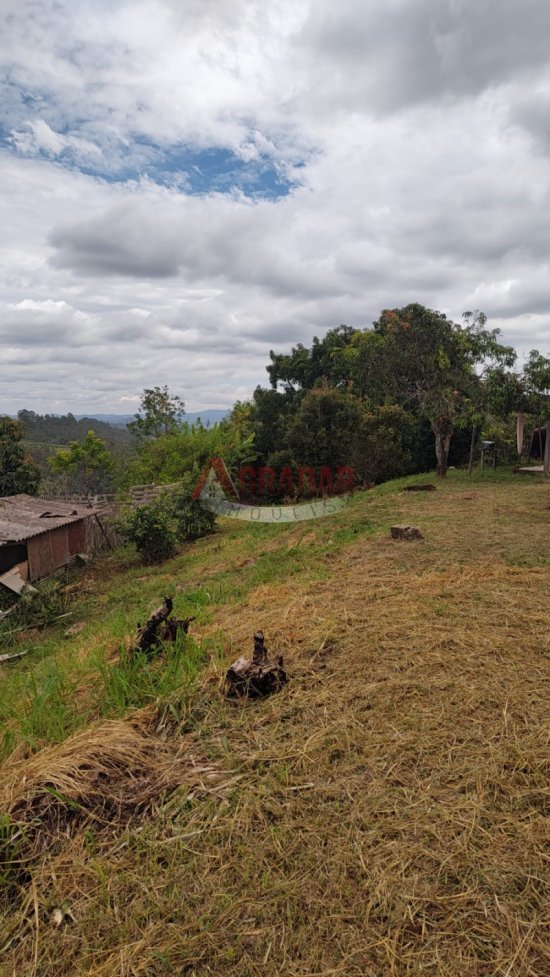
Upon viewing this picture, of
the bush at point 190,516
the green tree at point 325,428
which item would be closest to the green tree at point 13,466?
the bush at point 190,516

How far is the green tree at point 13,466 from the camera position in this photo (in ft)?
70.4

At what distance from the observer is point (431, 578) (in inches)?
191

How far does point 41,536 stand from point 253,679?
9277mm

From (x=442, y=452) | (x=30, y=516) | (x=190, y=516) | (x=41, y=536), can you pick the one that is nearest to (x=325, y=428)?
(x=442, y=452)

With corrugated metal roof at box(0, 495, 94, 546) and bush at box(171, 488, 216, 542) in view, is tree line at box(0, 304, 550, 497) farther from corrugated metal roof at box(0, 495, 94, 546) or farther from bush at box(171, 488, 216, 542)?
corrugated metal roof at box(0, 495, 94, 546)

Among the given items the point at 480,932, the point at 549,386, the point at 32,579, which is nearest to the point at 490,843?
the point at 480,932

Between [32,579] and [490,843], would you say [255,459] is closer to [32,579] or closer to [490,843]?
[32,579]

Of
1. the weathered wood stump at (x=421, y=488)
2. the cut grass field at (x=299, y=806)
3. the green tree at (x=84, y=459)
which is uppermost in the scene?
the green tree at (x=84, y=459)

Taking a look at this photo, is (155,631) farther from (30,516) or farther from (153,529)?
(30,516)

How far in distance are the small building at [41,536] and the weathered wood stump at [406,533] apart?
22.9ft

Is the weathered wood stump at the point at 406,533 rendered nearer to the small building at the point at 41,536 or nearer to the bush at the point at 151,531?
the bush at the point at 151,531

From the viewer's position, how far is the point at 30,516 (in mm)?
11555

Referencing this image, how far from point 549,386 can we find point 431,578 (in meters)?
11.0

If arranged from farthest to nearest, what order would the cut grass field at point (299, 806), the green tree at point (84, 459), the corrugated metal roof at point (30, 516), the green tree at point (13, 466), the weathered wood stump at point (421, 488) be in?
the green tree at point (84, 459) → the green tree at point (13, 466) → the weathered wood stump at point (421, 488) → the corrugated metal roof at point (30, 516) → the cut grass field at point (299, 806)
